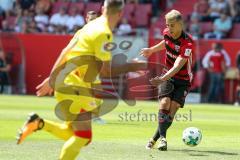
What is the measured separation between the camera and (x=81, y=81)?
9.62m

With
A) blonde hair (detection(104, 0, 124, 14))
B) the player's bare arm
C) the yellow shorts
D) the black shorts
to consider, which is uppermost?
blonde hair (detection(104, 0, 124, 14))

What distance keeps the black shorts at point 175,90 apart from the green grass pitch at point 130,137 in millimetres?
934

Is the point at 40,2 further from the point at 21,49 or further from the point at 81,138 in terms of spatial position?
the point at 81,138

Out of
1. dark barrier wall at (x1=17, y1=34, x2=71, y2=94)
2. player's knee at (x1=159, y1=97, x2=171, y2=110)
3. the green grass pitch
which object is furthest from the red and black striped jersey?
dark barrier wall at (x1=17, y1=34, x2=71, y2=94)

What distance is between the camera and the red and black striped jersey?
13383mm

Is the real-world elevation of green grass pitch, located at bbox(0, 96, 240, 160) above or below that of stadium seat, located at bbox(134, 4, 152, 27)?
below

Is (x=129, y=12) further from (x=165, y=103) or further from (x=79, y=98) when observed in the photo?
(x=79, y=98)

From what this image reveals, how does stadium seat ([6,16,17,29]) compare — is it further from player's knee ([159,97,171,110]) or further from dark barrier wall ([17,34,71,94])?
player's knee ([159,97,171,110])

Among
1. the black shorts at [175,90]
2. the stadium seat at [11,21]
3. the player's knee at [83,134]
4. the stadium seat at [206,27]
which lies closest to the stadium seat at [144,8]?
the stadium seat at [206,27]

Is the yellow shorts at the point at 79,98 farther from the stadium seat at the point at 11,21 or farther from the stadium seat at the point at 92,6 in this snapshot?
the stadium seat at the point at 11,21

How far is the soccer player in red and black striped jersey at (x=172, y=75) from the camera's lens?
13.2 m

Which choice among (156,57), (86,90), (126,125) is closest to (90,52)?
(86,90)

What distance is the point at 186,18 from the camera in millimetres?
32375

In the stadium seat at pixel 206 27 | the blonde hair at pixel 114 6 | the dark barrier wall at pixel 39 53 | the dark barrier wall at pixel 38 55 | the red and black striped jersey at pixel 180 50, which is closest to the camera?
the blonde hair at pixel 114 6
